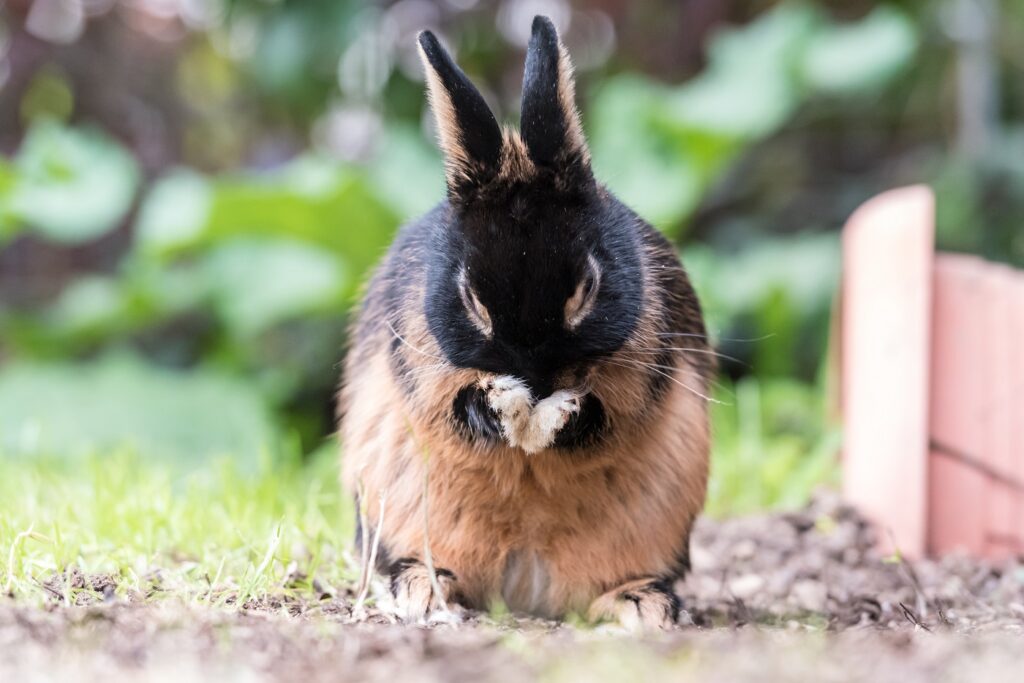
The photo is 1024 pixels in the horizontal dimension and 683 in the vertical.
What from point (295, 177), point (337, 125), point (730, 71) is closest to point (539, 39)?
point (295, 177)

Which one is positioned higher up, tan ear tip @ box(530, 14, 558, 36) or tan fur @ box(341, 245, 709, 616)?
tan ear tip @ box(530, 14, 558, 36)

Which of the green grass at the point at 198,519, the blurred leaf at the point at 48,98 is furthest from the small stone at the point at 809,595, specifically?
the blurred leaf at the point at 48,98

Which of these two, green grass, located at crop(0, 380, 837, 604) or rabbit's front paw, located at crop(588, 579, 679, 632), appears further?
rabbit's front paw, located at crop(588, 579, 679, 632)

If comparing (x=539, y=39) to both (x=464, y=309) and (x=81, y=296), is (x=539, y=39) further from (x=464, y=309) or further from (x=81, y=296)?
(x=81, y=296)

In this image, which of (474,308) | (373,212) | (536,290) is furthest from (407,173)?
(536,290)

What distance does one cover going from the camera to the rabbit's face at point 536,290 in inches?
125

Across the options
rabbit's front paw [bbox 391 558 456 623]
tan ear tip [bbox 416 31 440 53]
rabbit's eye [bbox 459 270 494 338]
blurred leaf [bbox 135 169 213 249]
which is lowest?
rabbit's front paw [bbox 391 558 456 623]

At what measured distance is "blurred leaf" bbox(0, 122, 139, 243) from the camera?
7.92 m

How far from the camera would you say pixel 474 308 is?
3.30 metres

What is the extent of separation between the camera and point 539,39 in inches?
138

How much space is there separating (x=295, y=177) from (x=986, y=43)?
5820mm

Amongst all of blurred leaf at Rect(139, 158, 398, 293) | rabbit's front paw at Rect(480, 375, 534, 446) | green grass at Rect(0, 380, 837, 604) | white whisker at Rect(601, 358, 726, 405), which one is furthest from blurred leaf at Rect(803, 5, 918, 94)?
rabbit's front paw at Rect(480, 375, 534, 446)

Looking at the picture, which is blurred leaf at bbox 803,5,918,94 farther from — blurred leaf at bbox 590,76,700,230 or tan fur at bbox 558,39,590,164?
tan fur at bbox 558,39,590,164

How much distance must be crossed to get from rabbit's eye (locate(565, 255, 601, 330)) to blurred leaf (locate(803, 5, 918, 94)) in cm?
605
